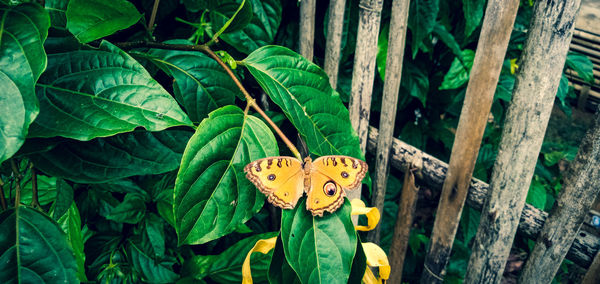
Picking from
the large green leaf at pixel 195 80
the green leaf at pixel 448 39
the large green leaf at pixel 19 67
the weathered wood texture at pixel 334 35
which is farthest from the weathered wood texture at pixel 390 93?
the large green leaf at pixel 19 67

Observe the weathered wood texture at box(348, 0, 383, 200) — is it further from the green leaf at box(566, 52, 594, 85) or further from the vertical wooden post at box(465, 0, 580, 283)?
the green leaf at box(566, 52, 594, 85)

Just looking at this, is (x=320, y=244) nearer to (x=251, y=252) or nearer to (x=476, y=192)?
(x=251, y=252)

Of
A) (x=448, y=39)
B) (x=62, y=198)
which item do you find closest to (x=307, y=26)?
(x=448, y=39)

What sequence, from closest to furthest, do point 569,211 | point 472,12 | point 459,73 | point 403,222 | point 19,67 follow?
point 19,67 → point 569,211 → point 472,12 → point 403,222 → point 459,73

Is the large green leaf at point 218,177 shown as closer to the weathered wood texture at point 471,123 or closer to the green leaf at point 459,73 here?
the weathered wood texture at point 471,123

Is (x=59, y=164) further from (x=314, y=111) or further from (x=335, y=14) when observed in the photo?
(x=335, y=14)

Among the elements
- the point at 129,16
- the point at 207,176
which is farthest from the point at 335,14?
the point at 207,176
